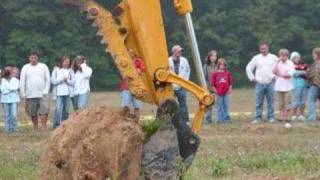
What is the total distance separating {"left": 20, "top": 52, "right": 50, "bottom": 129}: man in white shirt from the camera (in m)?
19.8

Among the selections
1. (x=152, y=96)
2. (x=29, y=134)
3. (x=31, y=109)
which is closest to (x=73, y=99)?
(x=31, y=109)

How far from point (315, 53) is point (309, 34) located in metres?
41.0

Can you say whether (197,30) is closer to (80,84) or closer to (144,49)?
(80,84)

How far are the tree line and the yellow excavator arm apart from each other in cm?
4397

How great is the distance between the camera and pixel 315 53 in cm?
2050

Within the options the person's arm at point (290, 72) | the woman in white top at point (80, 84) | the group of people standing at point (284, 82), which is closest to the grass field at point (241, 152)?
the group of people standing at point (284, 82)

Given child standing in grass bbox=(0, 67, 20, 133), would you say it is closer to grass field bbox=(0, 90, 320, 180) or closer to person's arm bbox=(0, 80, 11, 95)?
person's arm bbox=(0, 80, 11, 95)

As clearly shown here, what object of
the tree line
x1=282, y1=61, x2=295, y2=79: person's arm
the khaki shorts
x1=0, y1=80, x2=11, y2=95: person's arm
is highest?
the tree line

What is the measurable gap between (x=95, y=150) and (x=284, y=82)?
1328 centimetres

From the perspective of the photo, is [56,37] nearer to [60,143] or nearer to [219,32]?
[219,32]

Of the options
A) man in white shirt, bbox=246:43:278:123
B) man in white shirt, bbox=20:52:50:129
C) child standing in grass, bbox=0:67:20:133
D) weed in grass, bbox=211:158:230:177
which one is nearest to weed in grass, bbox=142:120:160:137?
weed in grass, bbox=211:158:230:177

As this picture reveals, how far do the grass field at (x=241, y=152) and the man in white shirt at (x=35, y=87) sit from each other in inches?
17.7

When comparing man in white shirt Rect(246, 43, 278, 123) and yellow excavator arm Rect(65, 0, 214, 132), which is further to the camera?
man in white shirt Rect(246, 43, 278, 123)

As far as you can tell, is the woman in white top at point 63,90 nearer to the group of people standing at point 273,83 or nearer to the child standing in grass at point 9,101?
the child standing in grass at point 9,101
